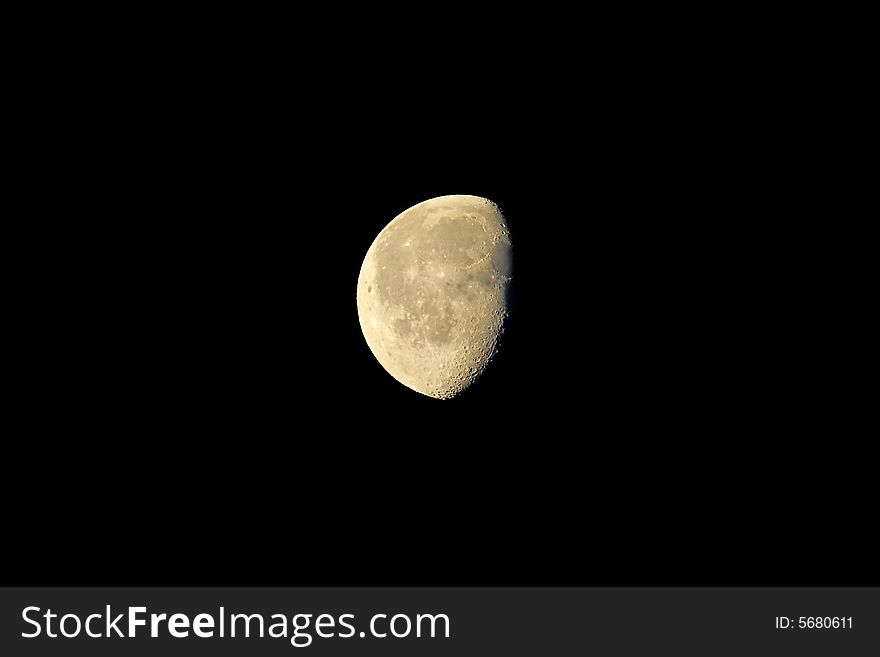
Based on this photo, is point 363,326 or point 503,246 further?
point 363,326

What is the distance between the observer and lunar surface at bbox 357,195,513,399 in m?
5.03

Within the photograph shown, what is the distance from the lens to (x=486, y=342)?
16.8 ft

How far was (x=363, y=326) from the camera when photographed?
5598 mm

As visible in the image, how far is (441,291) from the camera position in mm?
5031

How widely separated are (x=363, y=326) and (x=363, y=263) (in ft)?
1.50

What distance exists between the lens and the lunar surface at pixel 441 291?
16.5ft

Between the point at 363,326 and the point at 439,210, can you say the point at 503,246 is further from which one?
the point at 363,326
